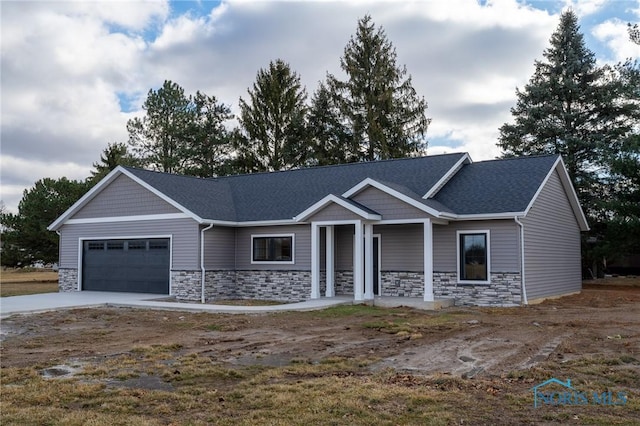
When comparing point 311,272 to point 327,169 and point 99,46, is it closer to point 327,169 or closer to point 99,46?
point 327,169

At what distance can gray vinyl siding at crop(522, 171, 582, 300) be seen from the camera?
56.3 feet

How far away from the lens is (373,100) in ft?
122

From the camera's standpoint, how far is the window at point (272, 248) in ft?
64.0

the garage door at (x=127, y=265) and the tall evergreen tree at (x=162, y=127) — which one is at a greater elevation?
the tall evergreen tree at (x=162, y=127)

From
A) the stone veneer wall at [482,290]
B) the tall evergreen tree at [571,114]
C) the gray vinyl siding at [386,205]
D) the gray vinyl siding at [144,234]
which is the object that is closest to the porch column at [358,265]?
the gray vinyl siding at [386,205]

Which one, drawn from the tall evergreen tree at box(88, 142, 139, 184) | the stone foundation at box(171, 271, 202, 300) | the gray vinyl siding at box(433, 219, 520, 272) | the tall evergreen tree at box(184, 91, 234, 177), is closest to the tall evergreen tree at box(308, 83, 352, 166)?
the tall evergreen tree at box(184, 91, 234, 177)

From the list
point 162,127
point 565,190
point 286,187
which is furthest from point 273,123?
point 565,190


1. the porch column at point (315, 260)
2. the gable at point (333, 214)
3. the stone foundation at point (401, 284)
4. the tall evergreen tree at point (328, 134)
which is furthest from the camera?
the tall evergreen tree at point (328, 134)

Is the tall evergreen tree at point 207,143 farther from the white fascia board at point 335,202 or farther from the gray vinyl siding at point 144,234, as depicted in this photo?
the white fascia board at point 335,202

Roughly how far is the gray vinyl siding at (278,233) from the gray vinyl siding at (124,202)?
2.52 m

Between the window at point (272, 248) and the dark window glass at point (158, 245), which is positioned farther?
the dark window glass at point (158, 245)

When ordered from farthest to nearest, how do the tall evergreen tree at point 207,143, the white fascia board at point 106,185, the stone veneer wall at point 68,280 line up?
the tall evergreen tree at point 207,143, the stone veneer wall at point 68,280, the white fascia board at point 106,185

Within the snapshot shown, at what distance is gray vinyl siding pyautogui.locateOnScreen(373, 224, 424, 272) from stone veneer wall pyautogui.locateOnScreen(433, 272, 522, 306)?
2.67ft

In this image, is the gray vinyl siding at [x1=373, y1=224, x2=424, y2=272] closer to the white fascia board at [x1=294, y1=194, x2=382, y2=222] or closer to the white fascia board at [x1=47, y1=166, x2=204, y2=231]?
the white fascia board at [x1=294, y1=194, x2=382, y2=222]
